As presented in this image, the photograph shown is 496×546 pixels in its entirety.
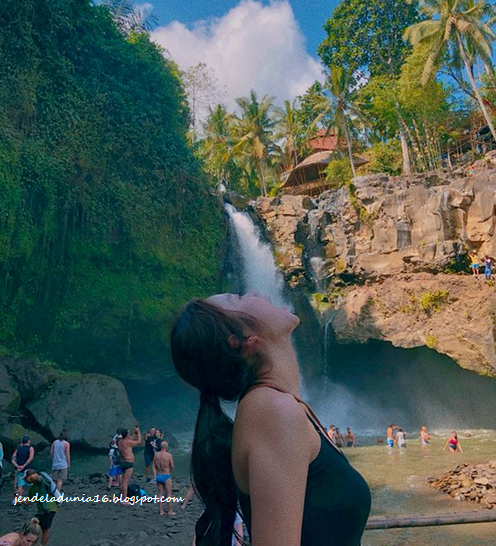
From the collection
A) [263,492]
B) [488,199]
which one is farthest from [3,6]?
[263,492]

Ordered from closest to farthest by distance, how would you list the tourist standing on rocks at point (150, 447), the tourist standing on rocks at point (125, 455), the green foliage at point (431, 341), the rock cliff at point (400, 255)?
1. the tourist standing on rocks at point (125, 455)
2. the tourist standing on rocks at point (150, 447)
3. the rock cliff at point (400, 255)
4. the green foliage at point (431, 341)

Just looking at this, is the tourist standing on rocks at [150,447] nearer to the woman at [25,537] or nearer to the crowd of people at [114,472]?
the crowd of people at [114,472]

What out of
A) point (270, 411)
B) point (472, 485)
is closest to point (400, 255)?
point (472, 485)

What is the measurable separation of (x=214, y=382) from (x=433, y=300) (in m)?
21.7

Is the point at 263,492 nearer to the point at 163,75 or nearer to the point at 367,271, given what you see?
the point at 367,271

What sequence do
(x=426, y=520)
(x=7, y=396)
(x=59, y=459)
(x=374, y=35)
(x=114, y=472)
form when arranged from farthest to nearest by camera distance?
(x=374, y=35) < (x=7, y=396) < (x=114, y=472) < (x=59, y=459) < (x=426, y=520)

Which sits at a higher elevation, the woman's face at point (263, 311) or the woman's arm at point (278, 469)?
the woman's face at point (263, 311)

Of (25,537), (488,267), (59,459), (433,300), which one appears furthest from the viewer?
(433,300)

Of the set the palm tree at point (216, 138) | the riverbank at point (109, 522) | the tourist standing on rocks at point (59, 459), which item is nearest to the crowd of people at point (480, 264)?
the riverbank at point (109, 522)

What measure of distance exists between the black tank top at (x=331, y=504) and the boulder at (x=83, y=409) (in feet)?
54.7

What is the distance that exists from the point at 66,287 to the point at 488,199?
18.3 meters

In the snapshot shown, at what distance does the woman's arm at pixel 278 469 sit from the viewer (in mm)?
1082

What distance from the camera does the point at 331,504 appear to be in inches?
47.6

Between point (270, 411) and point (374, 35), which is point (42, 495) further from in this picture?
point (374, 35)
